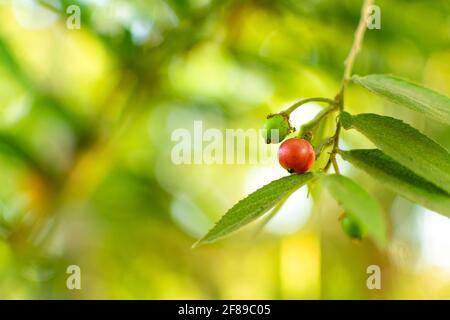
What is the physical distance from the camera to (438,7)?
60.6 inches

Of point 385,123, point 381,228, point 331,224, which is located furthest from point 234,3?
point 381,228

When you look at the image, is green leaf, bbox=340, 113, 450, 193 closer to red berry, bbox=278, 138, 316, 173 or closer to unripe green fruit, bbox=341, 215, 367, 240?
red berry, bbox=278, 138, 316, 173

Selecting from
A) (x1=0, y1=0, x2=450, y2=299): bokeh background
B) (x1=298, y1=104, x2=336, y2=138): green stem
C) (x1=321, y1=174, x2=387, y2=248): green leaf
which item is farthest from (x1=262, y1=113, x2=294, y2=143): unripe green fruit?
(x1=0, y1=0, x2=450, y2=299): bokeh background

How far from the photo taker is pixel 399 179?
0.56m

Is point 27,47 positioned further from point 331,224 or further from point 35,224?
point 331,224

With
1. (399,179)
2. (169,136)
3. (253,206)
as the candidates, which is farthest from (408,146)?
(169,136)

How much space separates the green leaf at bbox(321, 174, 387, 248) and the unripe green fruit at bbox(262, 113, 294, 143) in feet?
0.44

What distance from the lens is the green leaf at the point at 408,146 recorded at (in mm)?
539

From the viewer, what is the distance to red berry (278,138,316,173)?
0.61 metres

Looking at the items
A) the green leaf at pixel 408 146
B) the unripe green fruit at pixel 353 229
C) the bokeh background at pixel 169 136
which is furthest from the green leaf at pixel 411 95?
the bokeh background at pixel 169 136

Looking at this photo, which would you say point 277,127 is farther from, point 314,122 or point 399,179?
point 399,179

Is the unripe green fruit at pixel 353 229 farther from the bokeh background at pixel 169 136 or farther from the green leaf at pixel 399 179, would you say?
the bokeh background at pixel 169 136

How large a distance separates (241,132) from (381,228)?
1.14 metres

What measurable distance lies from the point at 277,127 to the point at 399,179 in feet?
0.54
